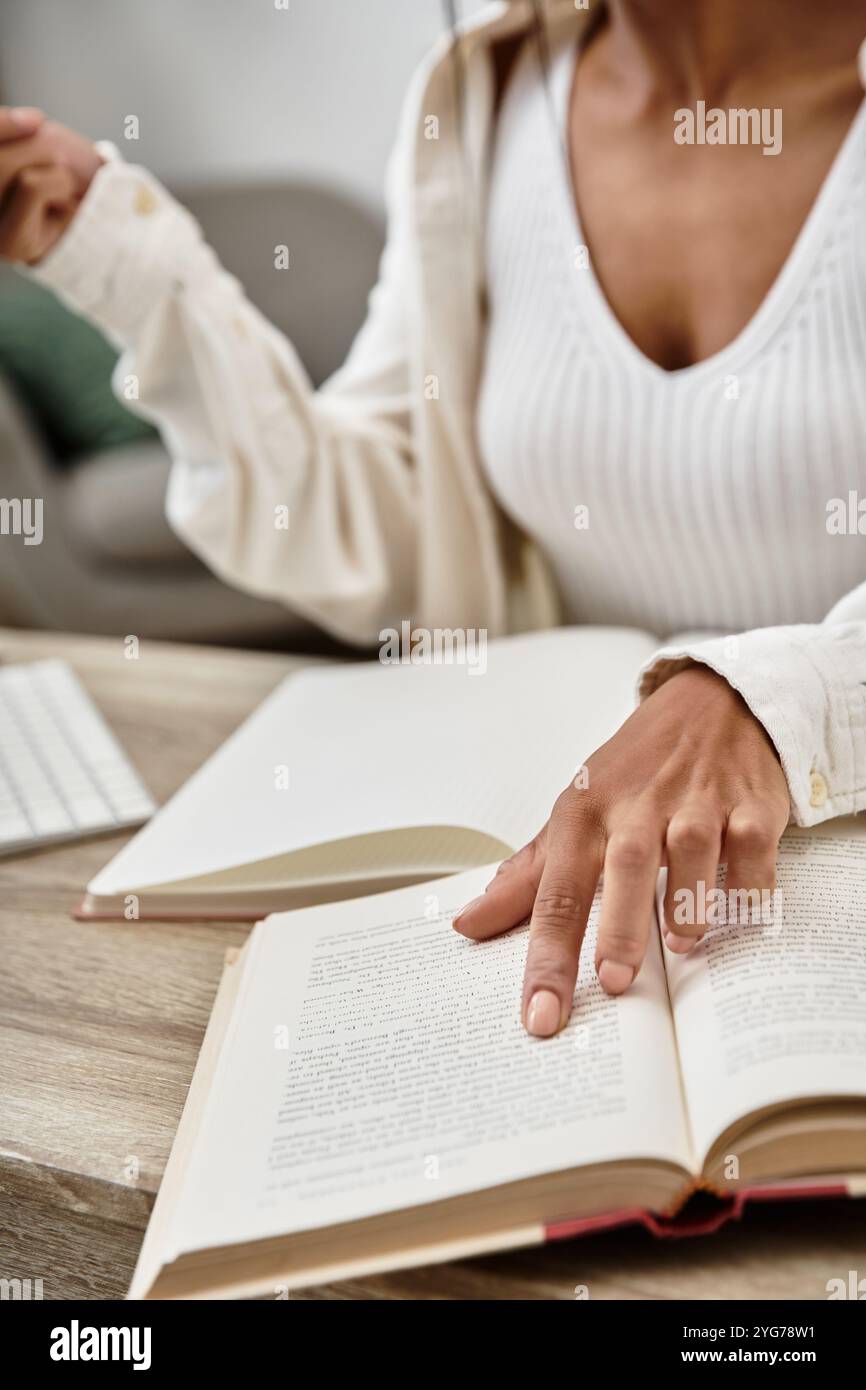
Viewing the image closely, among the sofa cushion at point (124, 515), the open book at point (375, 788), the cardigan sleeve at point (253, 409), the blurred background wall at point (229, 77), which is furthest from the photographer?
the blurred background wall at point (229, 77)

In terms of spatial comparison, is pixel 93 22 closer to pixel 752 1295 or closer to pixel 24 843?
pixel 24 843

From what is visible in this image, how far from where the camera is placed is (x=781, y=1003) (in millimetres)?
388

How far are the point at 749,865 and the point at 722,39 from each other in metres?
0.65

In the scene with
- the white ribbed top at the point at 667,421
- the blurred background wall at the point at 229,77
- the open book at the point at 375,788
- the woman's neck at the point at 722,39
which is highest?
the blurred background wall at the point at 229,77

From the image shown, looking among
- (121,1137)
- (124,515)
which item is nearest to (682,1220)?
(121,1137)

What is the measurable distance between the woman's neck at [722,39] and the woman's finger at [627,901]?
629 mm

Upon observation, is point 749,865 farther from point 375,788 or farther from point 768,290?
point 768,290

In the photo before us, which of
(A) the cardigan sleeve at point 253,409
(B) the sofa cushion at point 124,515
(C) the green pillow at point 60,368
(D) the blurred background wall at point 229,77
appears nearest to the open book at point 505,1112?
(A) the cardigan sleeve at point 253,409

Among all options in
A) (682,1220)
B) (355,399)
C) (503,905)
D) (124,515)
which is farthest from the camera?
(124,515)

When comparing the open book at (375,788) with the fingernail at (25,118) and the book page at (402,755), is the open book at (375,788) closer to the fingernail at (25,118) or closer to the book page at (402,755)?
the book page at (402,755)

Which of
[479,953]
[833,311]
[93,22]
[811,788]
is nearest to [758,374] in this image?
[833,311]

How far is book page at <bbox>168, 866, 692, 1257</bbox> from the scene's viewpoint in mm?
353

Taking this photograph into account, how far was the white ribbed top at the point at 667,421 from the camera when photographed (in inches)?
29.4

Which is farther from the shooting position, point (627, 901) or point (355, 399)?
point (355, 399)
